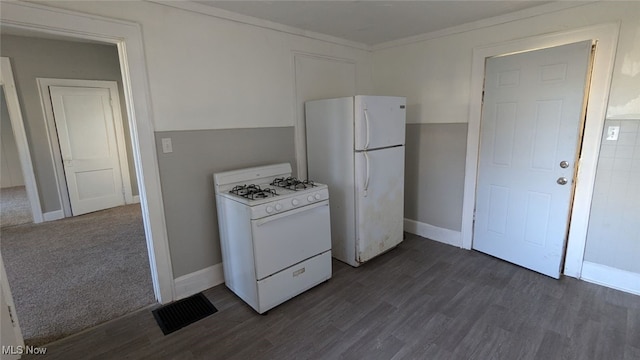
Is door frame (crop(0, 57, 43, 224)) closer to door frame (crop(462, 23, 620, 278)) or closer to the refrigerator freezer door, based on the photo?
the refrigerator freezer door

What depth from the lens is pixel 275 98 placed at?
292 cm

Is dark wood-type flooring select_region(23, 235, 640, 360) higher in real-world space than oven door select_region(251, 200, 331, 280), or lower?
lower

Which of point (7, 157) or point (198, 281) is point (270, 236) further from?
point (7, 157)

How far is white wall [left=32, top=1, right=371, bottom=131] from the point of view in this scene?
7.14 ft

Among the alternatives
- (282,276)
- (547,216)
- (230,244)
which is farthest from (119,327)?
(547,216)

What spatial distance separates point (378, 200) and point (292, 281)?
118 cm

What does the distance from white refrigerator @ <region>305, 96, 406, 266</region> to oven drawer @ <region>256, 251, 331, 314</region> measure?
46cm

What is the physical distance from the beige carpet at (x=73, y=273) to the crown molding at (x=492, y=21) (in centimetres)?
368

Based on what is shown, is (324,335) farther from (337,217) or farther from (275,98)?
(275,98)

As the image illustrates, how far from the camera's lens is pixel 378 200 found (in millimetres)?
2986

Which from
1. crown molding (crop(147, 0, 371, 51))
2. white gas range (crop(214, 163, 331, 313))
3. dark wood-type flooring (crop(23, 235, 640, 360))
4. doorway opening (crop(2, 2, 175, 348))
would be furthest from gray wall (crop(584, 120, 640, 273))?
doorway opening (crop(2, 2, 175, 348))

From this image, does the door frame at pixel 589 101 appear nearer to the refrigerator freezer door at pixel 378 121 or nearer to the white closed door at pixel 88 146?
the refrigerator freezer door at pixel 378 121

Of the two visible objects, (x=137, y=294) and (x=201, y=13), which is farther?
(x=137, y=294)

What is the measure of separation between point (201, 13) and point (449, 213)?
315cm
